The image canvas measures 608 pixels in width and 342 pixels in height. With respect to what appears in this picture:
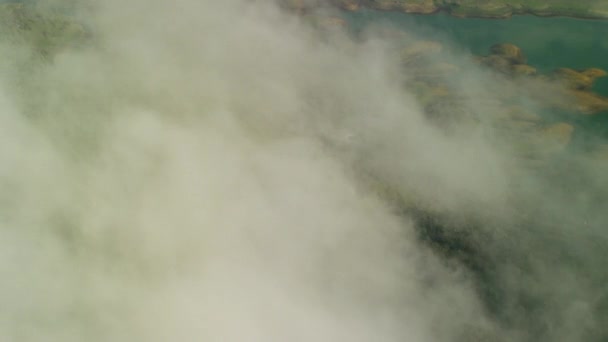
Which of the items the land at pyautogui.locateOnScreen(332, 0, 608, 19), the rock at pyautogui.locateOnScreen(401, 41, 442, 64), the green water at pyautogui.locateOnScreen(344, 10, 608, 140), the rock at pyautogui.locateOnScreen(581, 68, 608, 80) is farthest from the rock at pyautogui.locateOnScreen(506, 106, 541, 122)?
the land at pyautogui.locateOnScreen(332, 0, 608, 19)

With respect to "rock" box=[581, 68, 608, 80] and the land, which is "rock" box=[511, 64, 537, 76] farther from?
the land

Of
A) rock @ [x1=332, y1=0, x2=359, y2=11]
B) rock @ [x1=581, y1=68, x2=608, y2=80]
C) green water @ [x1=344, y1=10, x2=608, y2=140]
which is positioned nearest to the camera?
rock @ [x1=581, y1=68, x2=608, y2=80]

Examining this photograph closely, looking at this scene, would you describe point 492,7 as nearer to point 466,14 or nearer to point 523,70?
point 466,14

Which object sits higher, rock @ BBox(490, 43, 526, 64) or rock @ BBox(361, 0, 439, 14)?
rock @ BBox(361, 0, 439, 14)

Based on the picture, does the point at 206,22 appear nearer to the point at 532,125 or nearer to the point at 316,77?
the point at 316,77

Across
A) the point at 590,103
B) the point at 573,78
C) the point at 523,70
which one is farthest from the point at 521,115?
the point at 573,78

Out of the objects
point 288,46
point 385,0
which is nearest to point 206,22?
point 288,46

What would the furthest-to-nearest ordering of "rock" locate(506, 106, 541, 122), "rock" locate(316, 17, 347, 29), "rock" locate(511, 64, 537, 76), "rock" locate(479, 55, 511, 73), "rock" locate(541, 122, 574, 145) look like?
"rock" locate(316, 17, 347, 29) < "rock" locate(479, 55, 511, 73) < "rock" locate(511, 64, 537, 76) < "rock" locate(506, 106, 541, 122) < "rock" locate(541, 122, 574, 145)
